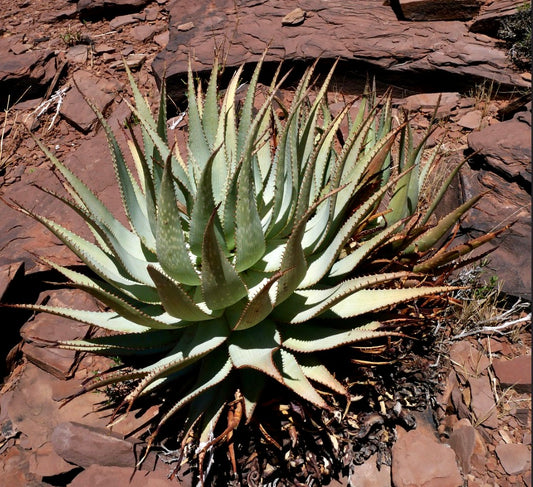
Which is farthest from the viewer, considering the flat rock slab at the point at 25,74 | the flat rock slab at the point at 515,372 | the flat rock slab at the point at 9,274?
the flat rock slab at the point at 25,74

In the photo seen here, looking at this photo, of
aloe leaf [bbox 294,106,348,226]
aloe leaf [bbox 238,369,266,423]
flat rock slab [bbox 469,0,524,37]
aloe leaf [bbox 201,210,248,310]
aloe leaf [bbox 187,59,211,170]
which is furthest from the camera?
flat rock slab [bbox 469,0,524,37]

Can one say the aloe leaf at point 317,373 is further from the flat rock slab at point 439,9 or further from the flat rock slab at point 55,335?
the flat rock slab at point 439,9

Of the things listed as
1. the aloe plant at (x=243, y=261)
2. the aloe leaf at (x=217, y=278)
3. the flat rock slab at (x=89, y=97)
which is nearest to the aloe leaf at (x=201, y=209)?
the aloe plant at (x=243, y=261)

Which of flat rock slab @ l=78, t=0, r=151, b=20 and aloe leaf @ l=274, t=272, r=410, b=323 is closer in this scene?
aloe leaf @ l=274, t=272, r=410, b=323

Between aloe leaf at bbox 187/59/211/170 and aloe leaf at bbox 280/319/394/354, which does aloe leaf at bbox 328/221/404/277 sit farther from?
aloe leaf at bbox 187/59/211/170

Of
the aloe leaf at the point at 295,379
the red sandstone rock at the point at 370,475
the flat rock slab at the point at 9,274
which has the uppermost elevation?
the aloe leaf at the point at 295,379

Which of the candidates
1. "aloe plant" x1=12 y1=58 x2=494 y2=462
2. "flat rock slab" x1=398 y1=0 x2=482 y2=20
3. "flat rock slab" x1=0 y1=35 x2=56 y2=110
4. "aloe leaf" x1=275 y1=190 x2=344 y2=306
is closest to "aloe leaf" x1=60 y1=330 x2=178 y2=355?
"aloe plant" x1=12 y1=58 x2=494 y2=462

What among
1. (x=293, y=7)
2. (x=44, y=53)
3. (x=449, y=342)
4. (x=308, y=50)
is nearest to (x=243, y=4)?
(x=293, y=7)
